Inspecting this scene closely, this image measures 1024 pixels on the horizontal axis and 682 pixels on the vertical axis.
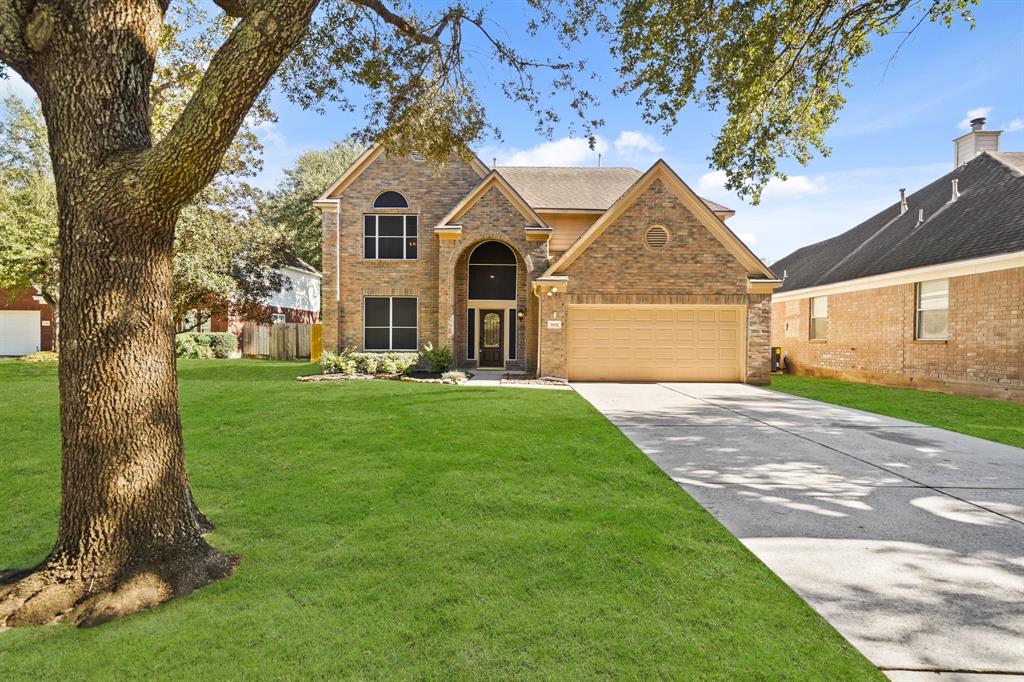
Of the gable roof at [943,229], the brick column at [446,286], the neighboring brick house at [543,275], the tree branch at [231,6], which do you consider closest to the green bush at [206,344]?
the neighboring brick house at [543,275]

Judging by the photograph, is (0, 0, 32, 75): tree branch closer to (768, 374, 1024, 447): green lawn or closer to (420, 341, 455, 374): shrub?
(768, 374, 1024, 447): green lawn

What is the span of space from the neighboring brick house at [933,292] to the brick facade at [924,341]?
0.09 ft

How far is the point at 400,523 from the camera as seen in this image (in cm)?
439

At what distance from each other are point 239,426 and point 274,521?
4358 millimetres

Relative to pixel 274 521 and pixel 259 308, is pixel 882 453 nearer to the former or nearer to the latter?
pixel 274 521

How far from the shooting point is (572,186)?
20.4m

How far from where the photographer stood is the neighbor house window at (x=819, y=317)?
19.0 metres

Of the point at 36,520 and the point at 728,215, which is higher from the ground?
the point at 728,215

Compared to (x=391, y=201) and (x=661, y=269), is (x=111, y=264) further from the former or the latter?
(x=391, y=201)

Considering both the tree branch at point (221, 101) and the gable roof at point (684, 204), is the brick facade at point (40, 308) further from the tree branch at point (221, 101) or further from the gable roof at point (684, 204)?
the tree branch at point (221, 101)

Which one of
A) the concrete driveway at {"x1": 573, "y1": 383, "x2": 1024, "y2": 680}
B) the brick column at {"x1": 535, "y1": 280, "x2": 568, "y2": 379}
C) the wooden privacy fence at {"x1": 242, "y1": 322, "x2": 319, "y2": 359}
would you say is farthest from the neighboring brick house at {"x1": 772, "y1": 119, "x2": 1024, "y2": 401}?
the wooden privacy fence at {"x1": 242, "y1": 322, "x2": 319, "y2": 359}

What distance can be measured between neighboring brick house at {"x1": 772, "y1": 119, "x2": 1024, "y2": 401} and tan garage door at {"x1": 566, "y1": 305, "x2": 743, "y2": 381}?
16.1 feet

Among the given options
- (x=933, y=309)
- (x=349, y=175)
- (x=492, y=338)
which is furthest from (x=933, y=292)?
(x=349, y=175)

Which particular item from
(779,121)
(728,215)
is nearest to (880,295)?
(728,215)
